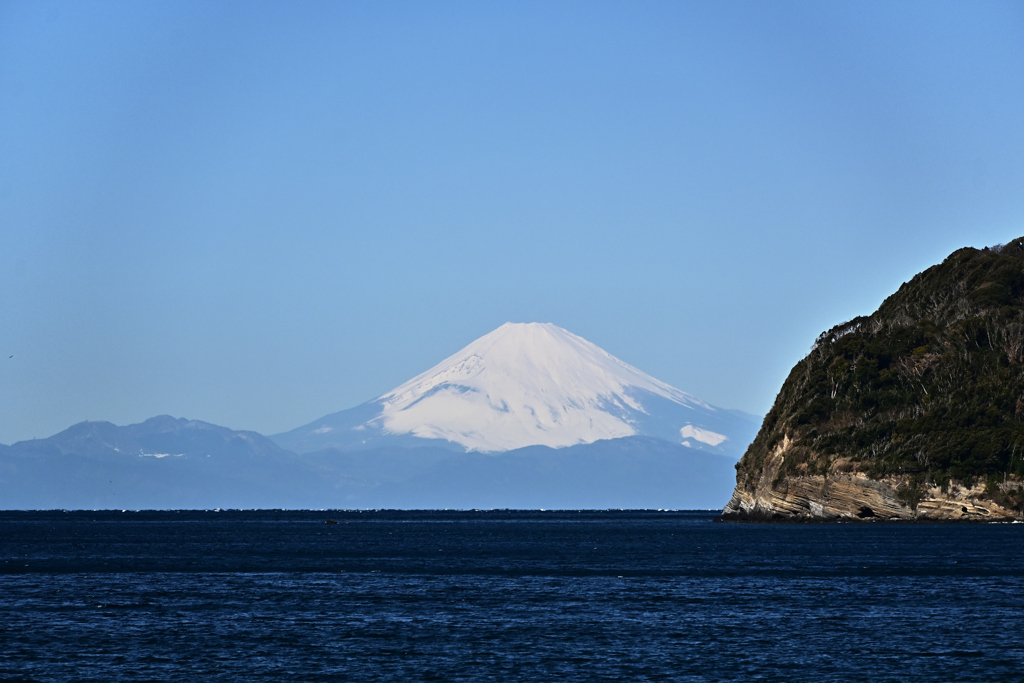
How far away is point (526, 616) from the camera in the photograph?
67.6m

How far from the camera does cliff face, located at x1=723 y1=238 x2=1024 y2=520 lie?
156m

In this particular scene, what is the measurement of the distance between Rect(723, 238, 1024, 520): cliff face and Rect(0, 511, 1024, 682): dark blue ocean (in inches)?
→ 1476

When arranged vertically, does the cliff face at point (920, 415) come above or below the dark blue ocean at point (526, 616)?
above

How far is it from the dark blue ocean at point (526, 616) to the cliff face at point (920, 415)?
123ft

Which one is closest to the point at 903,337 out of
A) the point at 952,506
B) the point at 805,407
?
the point at 805,407

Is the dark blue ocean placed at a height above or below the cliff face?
below

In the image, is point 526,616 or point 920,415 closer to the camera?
point 526,616

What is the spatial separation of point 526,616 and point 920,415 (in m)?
114

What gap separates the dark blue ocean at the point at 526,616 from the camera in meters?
50.7

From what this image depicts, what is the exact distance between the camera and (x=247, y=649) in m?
55.2

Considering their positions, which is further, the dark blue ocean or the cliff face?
the cliff face

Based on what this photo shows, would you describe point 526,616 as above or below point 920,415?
below

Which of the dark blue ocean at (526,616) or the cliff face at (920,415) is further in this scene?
the cliff face at (920,415)

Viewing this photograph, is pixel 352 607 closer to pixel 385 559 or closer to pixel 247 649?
pixel 247 649
